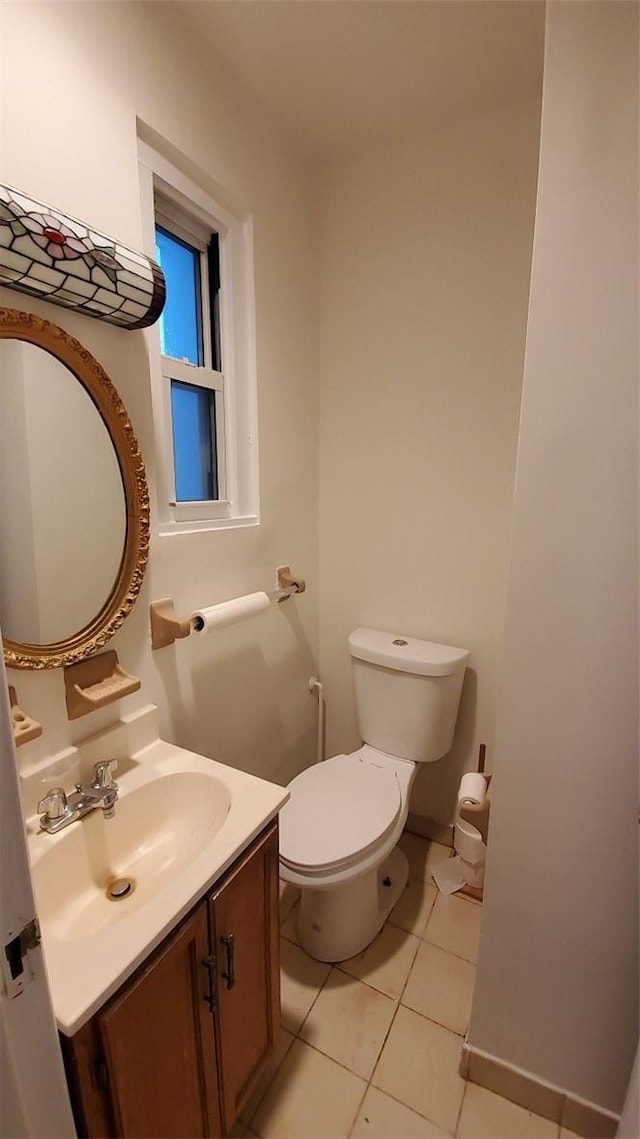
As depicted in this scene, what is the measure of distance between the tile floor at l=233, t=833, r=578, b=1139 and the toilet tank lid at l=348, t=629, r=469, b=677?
0.84 meters

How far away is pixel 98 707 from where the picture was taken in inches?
39.6

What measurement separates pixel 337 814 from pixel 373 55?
6.82ft

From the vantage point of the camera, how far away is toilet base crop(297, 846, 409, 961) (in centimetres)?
141

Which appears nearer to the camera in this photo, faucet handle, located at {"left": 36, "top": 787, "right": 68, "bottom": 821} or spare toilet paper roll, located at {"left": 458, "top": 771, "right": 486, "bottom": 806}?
faucet handle, located at {"left": 36, "top": 787, "right": 68, "bottom": 821}

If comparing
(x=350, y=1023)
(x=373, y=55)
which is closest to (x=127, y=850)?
(x=350, y=1023)

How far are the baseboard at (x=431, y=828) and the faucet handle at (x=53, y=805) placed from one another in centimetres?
147

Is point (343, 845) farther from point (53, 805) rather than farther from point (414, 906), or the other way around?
point (53, 805)

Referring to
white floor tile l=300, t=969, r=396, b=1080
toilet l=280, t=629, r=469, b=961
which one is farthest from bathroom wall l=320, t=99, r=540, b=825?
white floor tile l=300, t=969, r=396, b=1080

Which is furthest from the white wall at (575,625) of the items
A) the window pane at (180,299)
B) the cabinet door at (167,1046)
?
the window pane at (180,299)

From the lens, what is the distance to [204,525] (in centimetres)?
135

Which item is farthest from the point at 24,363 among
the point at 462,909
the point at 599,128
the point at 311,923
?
the point at 462,909

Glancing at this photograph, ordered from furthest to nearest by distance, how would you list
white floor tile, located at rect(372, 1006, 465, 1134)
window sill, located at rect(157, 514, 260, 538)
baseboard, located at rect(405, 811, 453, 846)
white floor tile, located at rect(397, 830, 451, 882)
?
baseboard, located at rect(405, 811, 453, 846), white floor tile, located at rect(397, 830, 451, 882), window sill, located at rect(157, 514, 260, 538), white floor tile, located at rect(372, 1006, 465, 1134)

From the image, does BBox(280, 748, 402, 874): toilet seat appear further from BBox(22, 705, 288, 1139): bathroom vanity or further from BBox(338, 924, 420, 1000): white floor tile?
BBox(338, 924, 420, 1000): white floor tile

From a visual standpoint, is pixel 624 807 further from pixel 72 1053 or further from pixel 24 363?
pixel 24 363
